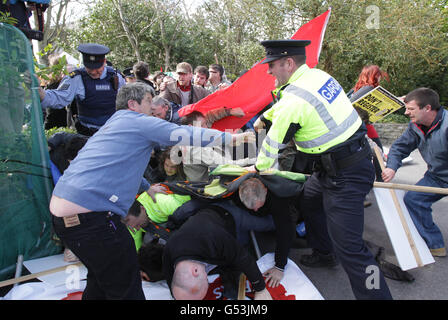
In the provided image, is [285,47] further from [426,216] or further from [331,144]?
[426,216]

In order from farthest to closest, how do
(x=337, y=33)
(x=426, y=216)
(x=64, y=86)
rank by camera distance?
(x=337, y=33), (x=64, y=86), (x=426, y=216)

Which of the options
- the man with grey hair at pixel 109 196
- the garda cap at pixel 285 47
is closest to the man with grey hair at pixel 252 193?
the man with grey hair at pixel 109 196

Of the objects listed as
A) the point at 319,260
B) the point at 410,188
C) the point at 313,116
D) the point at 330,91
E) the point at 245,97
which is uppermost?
the point at 330,91

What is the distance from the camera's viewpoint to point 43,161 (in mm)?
2916

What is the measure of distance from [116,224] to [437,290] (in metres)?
2.39

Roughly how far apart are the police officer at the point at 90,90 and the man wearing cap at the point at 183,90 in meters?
0.69

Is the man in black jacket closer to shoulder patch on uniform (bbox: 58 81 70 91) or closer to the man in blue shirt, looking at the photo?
the man in blue shirt

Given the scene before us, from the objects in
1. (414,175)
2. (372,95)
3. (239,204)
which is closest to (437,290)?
(239,204)

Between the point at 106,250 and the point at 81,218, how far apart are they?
223 millimetres

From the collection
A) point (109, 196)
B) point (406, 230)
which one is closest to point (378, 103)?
point (406, 230)

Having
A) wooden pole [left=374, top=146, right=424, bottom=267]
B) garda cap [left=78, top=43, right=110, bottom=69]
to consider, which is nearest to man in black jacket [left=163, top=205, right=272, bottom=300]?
wooden pole [left=374, top=146, right=424, bottom=267]

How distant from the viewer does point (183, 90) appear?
14.4ft

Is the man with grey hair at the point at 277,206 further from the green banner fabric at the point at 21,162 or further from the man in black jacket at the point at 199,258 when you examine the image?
the green banner fabric at the point at 21,162

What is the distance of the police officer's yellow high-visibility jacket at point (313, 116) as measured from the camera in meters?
1.97
